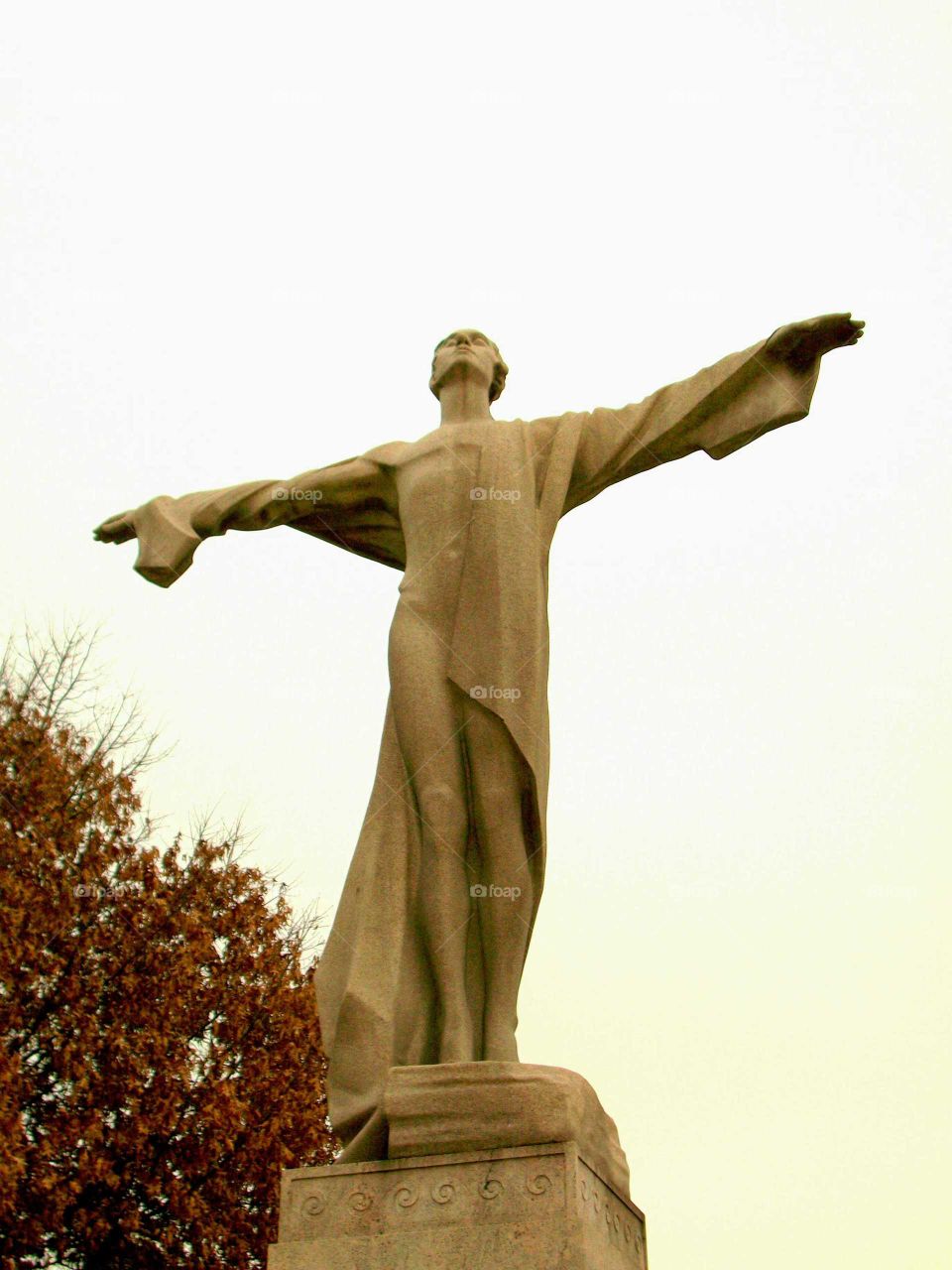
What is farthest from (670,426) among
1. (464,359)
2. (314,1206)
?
(314,1206)

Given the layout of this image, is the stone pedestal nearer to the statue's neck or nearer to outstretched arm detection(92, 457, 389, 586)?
outstretched arm detection(92, 457, 389, 586)

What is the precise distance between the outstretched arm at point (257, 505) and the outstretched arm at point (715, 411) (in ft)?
3.49

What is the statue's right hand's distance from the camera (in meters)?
8.07

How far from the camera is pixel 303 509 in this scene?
7.99 metres

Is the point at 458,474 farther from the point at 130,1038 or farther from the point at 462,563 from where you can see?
the point at 130,1038

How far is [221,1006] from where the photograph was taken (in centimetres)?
1812

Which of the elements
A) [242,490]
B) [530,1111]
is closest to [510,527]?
[242,490]

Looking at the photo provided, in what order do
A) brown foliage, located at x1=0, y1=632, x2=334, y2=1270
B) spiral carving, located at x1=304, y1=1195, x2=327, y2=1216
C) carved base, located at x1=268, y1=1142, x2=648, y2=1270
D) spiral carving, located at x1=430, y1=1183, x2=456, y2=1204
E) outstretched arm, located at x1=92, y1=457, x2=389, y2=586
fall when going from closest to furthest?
1. carved base, located at x1=268, y1=1142, x2=648, y2=1270
2. spiral carving, located at x1=430, y1=1183, x2=456, y2=1204
3. spiral carving, located at x1=304, y1=1195, x2=327, y2=1216
4. outstretched arm, located at x1=92, y1=457, x2=389, y2=586
5. brown foliage, located at x1=0, y1=632, x2=334, y2=1270

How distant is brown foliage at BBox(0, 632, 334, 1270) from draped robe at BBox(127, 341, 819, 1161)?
936cm

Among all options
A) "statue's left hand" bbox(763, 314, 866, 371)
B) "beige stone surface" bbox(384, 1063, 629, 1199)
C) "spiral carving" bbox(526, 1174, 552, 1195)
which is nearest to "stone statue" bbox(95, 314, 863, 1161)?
"statue's left hand" bbox(763, 314, 866, 371)

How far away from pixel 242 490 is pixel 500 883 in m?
2.47

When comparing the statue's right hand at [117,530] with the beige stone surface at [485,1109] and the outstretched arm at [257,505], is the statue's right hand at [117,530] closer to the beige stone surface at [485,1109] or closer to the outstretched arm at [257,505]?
the outstretched arm at [257,505]

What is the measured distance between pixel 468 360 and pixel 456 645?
64.8 inches

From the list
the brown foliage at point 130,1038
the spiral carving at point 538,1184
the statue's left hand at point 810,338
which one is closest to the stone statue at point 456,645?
the statue's left hand at point 810,338
